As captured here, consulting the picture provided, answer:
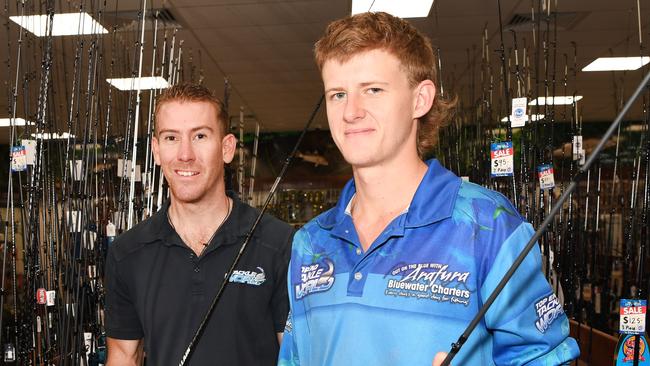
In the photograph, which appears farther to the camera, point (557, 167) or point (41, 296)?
point (557, 167)

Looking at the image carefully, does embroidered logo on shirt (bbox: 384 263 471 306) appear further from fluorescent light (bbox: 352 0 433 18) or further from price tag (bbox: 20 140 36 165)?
fluorescent light (bbox: 352 0 433 18)

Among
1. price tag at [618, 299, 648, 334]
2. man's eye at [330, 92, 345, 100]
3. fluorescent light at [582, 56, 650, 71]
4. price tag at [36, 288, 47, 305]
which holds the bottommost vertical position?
price tag at [36, 288, 47, 305]

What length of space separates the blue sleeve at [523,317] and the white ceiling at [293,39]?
3.72 metres

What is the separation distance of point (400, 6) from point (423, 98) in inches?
186

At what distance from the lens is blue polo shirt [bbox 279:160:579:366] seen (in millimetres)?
1098

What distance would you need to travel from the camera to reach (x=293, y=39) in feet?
22.5

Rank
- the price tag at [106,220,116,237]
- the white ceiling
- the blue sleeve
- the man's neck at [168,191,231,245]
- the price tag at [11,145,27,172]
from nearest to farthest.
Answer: the blue sleeve, the man's neck at [168,191,231,245], the price tag at [11,145,27,172], the price tag at [106,220,116,237], the white ceiling

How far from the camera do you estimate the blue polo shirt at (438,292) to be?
1098 millimetres

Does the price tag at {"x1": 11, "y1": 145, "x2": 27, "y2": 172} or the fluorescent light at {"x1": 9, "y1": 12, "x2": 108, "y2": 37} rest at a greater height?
the fluorescent light at {"x1": 9, "y1": 12, "x2": 108, "y2": 37}

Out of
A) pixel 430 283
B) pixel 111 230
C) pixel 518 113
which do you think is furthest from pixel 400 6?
pixel 430 283

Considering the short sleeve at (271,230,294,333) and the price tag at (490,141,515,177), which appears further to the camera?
the price tag at (490,141,515,177)

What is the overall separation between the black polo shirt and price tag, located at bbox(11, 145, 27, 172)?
1.78m

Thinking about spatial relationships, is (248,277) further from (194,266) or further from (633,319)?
(633,319)

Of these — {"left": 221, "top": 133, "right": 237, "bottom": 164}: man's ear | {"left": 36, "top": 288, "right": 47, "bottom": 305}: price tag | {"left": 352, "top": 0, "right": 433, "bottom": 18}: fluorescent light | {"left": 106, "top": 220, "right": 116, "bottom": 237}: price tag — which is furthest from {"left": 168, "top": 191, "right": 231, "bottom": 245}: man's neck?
{"left": 352, "top": 0, "right": 433, "bottom": 18}: fluorescent light
